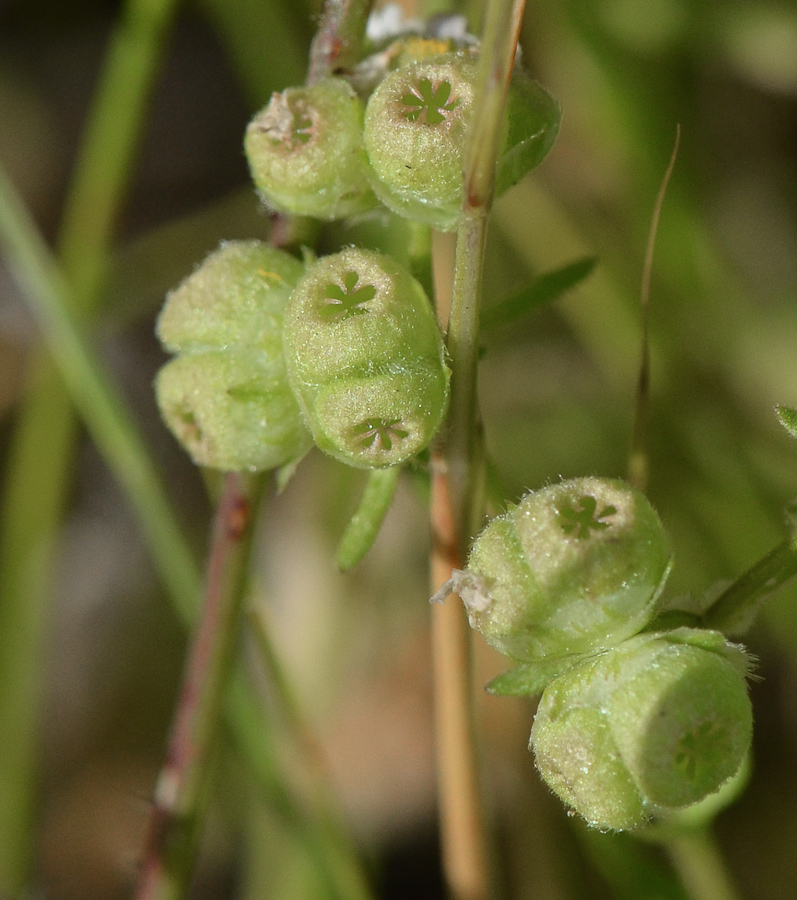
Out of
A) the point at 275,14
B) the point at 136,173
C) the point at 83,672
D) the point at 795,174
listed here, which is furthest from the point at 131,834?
the point at 795,174

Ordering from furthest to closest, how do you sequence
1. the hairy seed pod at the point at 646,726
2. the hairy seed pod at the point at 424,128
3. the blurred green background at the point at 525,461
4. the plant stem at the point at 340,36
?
the blurred green background at the point at 525,461 → the plant stem at the point at 340,36 → the hairy seed pod at the point at 424,128 → the hairy seed pod at the point at 646,726

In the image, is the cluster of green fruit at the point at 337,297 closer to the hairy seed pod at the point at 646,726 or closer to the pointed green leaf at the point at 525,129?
the pointed green leaf at the point at 525,129

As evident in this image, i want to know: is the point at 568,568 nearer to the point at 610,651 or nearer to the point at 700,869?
the point at 610,651

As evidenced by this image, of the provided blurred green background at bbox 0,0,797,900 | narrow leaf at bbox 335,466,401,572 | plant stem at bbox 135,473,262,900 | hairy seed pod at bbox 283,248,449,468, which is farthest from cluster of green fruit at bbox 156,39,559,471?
blurred green background at bbox 0,0,797,900

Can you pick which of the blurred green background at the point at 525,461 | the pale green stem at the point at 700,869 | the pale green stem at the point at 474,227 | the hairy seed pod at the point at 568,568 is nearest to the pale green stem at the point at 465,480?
the pale green stem at the point at 474,227

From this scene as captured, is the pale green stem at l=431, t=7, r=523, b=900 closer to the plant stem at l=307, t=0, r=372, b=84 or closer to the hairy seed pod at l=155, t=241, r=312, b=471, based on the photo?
Answer: the hairy seed pod at l=155, t=241, r=312, b=471

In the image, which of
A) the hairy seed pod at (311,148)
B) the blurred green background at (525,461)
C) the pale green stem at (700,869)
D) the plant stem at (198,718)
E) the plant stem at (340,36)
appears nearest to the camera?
the hairy seed pod at (311,148)
